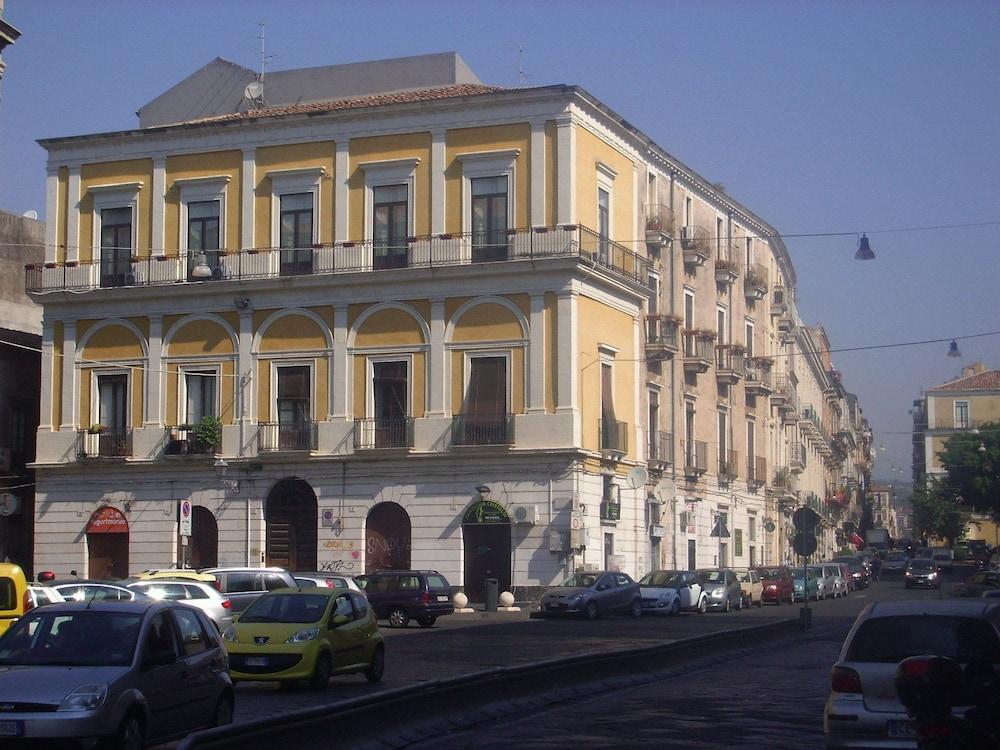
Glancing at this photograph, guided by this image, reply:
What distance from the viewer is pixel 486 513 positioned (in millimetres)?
47469

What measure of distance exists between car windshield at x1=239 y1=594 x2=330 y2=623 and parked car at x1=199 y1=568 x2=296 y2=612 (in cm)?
1102

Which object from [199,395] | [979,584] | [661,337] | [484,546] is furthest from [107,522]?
[979,584]

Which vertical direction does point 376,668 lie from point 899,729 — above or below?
below

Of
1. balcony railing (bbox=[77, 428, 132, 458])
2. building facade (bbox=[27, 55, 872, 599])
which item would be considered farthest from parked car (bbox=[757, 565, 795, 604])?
balcony railing (bbox=[77, 428, 132, 458])

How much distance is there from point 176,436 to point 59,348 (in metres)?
5.69

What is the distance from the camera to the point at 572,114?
4728 cm

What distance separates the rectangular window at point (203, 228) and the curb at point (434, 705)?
3082cm

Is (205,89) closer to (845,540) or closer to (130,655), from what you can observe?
(130,655)

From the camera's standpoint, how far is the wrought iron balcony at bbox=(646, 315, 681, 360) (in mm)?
54312

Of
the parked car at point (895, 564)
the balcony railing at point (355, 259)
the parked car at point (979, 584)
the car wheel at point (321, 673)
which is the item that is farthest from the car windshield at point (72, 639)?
the parked car at point (895, 564)

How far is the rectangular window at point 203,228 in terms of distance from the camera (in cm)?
5175

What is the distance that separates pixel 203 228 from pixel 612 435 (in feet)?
51.2

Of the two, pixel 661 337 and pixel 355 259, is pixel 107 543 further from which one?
pixel 661 337

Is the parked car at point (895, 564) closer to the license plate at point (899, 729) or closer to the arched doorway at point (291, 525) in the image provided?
the arched doorway at point (291, 525)
